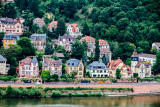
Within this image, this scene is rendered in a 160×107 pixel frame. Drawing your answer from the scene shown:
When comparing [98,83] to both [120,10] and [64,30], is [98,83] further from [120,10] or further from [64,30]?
[120,10]

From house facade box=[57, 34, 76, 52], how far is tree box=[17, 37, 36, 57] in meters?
10.4

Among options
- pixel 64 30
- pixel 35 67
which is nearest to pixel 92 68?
pixel 35 67

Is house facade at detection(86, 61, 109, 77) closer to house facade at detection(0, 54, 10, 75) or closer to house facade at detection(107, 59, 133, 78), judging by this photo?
house facade at detection(107, 59, 133, 78)

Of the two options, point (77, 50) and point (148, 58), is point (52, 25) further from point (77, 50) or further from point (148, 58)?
point (148, 58)

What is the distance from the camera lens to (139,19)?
11338 cm

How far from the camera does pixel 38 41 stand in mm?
94875

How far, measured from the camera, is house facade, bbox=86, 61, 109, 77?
3388 inches

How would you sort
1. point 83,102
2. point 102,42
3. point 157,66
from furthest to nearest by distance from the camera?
point 102,42, point 157,66, point 83,102

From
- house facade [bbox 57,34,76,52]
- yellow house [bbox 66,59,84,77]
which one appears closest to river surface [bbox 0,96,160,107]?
yellow house [bbox 66,59,84,77]

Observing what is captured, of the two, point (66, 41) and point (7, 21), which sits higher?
point (7, 21)

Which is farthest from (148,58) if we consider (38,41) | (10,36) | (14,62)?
(10,36)

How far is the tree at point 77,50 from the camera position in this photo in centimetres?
9012

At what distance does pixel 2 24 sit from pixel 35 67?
803 inches

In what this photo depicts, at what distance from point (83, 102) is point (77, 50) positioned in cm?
2023
